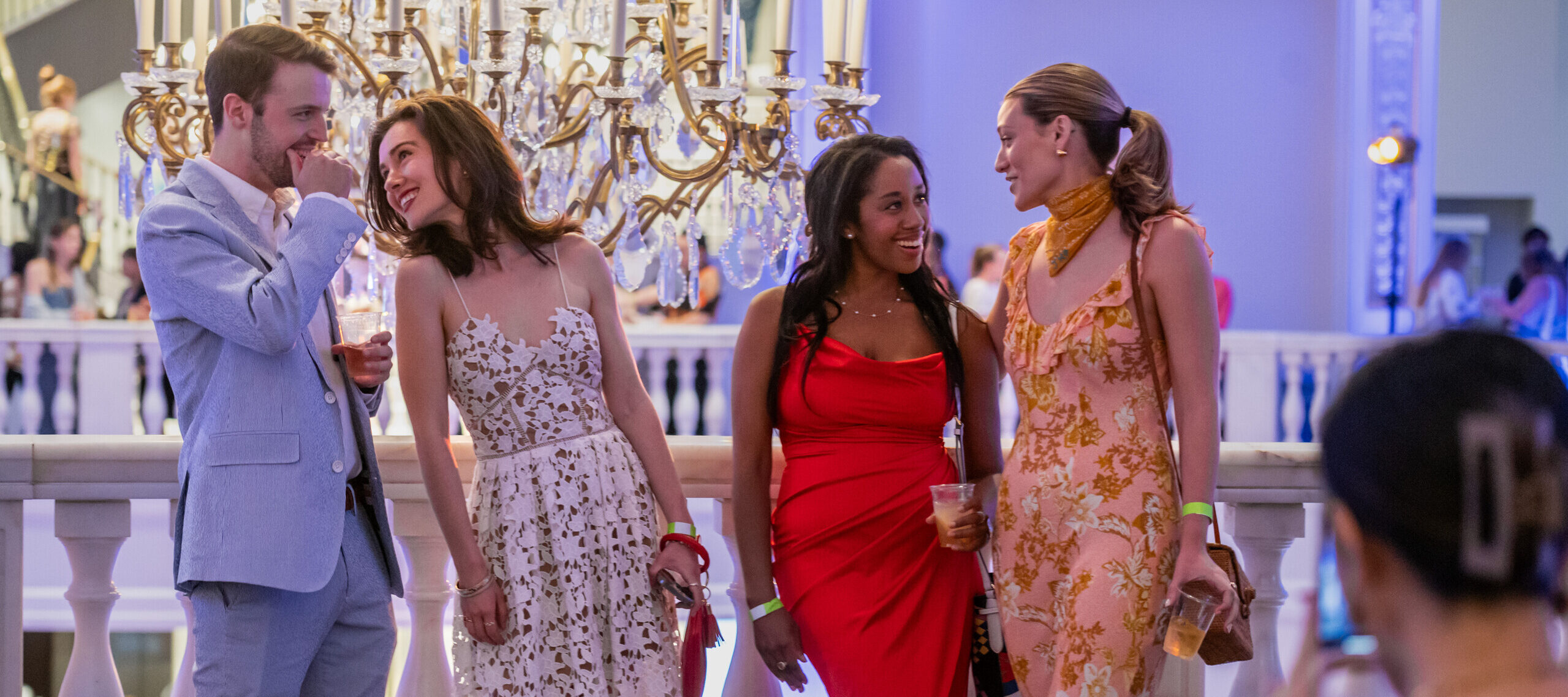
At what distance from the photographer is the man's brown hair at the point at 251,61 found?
1.82m

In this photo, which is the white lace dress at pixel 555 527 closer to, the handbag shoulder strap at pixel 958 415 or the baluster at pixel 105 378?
the handbag shoulder strap at pixel 958 415

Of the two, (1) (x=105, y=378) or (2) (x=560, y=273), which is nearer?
(2) (x=560, y=273)

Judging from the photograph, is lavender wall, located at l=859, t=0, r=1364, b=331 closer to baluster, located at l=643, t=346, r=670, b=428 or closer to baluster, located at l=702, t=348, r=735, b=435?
baluster, located at l=702, t=348, r=735, b=435

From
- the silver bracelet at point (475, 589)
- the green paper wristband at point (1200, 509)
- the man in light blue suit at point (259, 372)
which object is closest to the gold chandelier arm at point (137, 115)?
the man in light blue suit at point (259, 372)

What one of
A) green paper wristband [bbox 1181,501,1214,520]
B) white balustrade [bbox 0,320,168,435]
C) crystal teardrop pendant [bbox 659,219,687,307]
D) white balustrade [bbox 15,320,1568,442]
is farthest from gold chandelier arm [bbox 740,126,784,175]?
white balustrade [bbox 0,320,168,435]

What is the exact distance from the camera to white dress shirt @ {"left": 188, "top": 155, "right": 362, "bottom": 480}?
1.83 metres

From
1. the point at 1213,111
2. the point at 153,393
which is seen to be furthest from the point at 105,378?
the point at 1213,111

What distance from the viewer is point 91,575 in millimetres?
2279

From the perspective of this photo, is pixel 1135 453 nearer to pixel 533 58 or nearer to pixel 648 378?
pixel 533 58

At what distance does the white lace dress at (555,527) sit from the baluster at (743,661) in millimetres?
408

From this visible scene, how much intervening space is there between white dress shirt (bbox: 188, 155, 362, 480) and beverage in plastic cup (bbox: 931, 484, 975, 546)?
0.87 metres

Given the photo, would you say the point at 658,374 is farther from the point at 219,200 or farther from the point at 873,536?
the point at 219,200

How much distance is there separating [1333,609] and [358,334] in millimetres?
1544

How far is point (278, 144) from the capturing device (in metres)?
1.85
